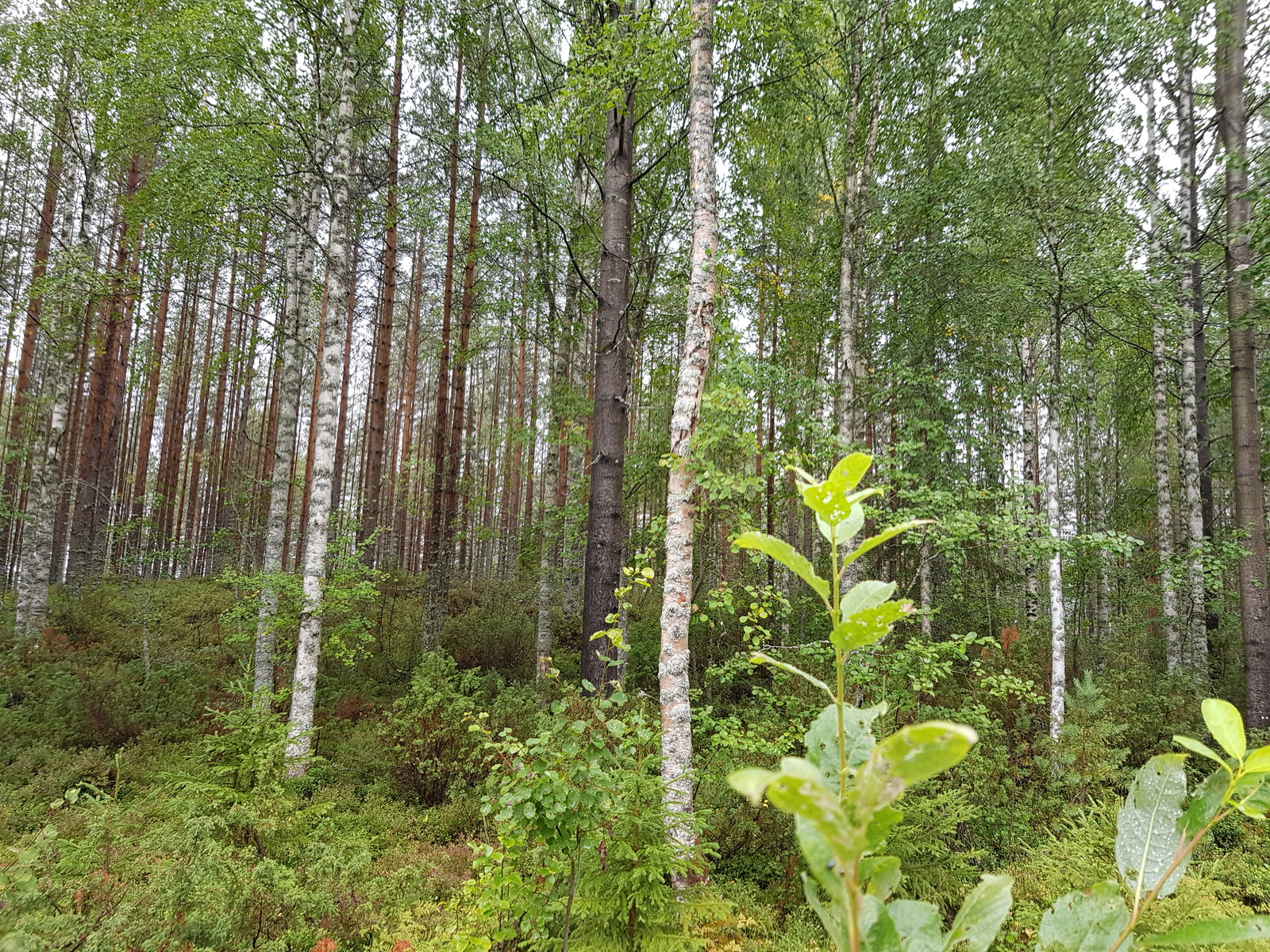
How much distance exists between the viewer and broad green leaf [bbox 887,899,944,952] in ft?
1.97

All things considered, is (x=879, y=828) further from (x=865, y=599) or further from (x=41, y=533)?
(x=41, y=533)

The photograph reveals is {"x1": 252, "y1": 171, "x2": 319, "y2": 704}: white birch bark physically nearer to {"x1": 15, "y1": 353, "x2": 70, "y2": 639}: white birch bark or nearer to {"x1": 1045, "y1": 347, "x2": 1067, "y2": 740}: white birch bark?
{"x1": 15, "y1": 353, "x2": 70, "y2": 639}: white birch bark

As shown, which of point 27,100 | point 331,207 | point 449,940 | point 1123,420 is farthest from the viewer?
point 1123,420

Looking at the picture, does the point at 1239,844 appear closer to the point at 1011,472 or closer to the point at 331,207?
the point at 1011,472

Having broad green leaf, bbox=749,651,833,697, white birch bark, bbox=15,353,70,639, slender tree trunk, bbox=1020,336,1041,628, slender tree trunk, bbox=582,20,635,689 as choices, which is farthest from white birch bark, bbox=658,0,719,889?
white birch bark, bbox=15,353,70,639

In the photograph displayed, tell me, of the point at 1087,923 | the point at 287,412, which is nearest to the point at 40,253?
the point at 287,412

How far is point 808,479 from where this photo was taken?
0.67 m

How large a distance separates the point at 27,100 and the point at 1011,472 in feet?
59.2

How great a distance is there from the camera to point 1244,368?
6805mm

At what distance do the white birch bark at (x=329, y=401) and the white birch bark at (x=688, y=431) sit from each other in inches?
176

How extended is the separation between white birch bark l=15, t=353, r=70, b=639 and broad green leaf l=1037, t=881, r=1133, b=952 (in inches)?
526

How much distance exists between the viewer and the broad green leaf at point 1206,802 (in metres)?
0.60

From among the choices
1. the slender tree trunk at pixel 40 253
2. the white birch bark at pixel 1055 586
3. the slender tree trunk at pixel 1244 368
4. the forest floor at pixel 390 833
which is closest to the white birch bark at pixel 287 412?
the forest floor at pixel 390 833

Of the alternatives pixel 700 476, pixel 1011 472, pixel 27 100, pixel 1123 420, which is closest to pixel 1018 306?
pixel 1011 472
